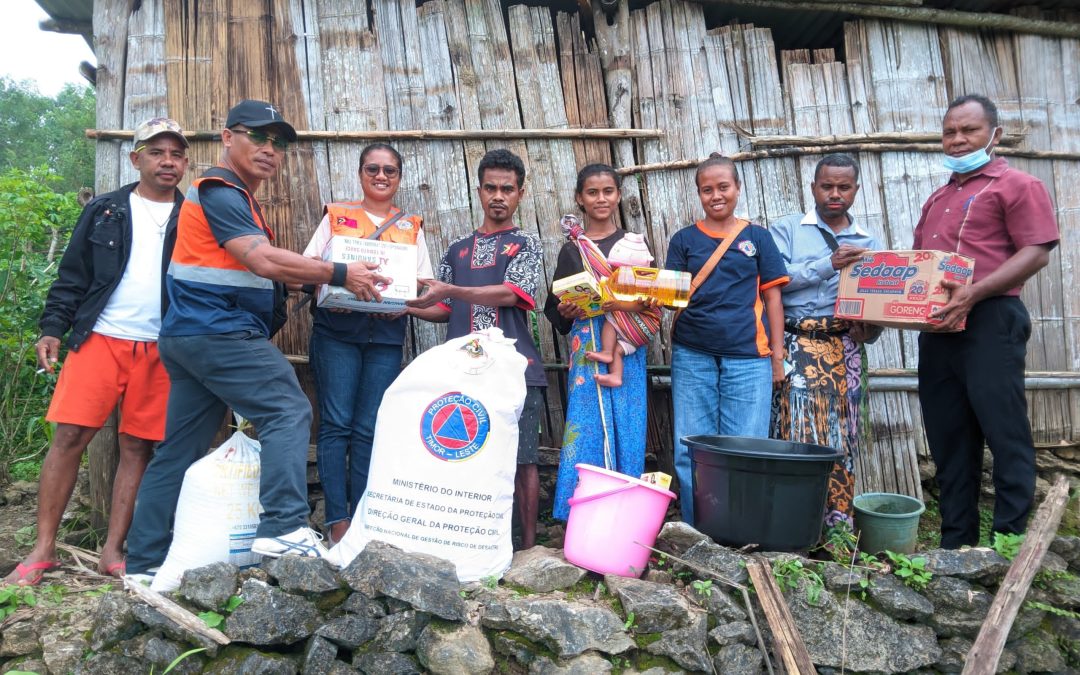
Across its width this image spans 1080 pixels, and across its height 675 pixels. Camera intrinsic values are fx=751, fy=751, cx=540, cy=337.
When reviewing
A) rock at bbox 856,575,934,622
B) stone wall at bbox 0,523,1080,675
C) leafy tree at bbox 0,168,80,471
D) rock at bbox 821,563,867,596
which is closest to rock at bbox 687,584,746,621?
stone wall at bbox 0,523,1080,675

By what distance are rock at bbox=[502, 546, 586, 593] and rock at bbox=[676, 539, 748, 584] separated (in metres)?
0.43

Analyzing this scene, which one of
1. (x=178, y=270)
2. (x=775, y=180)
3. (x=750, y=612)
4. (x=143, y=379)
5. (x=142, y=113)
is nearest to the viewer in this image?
(x=750, y=612)

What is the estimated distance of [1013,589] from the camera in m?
2.72

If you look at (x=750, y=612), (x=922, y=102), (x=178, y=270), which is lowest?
(x=750, y=612)

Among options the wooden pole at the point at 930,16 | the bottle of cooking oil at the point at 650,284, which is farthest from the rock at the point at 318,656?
the wooden pole at the point at 930,16

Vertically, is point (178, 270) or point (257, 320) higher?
point (178, 270)

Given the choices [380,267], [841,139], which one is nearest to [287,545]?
[380,267]

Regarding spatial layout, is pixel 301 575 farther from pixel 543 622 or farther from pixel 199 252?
pixel 199 252

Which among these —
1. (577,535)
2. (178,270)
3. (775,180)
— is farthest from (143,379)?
(775,180)

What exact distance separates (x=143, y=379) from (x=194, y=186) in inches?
36.2

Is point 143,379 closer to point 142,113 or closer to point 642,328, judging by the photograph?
point 142,113

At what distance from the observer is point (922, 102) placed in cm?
440

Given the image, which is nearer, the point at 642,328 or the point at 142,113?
the point at 642,328

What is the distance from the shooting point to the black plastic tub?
275 centimetres
